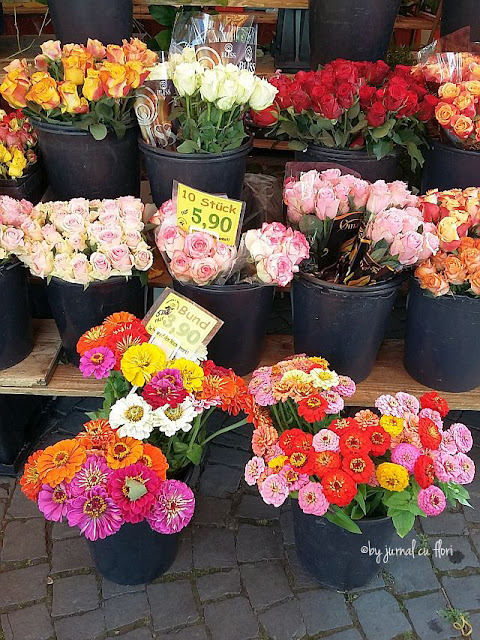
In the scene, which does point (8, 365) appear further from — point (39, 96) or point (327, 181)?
point (327, 181)

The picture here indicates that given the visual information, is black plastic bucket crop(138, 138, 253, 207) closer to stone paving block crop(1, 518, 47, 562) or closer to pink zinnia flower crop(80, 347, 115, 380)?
pink zinnia flower crop(80, 347, 115, 380)

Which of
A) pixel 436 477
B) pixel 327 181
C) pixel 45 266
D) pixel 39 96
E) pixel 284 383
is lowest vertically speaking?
pixel 436 477

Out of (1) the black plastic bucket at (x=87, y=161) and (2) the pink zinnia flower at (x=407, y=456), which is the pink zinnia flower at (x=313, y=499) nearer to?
(2) the pink zinnia flower at (x=407, y=456)

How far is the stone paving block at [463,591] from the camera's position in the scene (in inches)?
74.5

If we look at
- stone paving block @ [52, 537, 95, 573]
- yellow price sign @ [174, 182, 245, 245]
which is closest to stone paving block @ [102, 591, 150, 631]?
stone paving block @ [52, 537, 95, 573]

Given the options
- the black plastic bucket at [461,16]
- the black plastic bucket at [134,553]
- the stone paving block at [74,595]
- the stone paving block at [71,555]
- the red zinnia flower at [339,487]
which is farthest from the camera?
the black plastic bucket at [461,16]

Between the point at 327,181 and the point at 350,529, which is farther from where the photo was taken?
the point at 327,181

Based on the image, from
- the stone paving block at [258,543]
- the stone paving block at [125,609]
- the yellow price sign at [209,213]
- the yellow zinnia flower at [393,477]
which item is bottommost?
the stone paving block at [258,543]

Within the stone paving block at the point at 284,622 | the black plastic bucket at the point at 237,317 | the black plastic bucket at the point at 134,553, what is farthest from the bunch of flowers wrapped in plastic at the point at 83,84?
the stone paving block at the point at 284,622

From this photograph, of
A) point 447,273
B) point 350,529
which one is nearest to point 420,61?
point 447,273

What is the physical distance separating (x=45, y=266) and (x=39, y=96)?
1.72 feet

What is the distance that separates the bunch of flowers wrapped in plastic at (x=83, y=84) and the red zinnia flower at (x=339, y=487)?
4.11 ft

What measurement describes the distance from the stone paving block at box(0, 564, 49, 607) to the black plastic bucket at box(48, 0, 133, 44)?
182 centimetres

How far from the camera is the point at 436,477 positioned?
1.63 m
